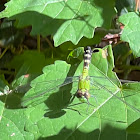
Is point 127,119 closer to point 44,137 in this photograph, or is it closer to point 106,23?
point 44,137

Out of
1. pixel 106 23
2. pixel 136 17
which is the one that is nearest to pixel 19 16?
pixel 106 23

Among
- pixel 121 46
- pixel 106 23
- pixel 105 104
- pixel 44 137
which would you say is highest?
pixel 106 23

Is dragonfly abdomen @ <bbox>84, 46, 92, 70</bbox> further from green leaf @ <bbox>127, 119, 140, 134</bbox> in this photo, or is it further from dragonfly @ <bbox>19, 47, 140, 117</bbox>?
green leaf @ <bbox>127, 119, 140, 134</bbox>

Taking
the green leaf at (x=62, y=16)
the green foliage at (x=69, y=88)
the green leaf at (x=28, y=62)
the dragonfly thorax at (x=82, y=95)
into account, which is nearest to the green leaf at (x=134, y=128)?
the green foliage at (x=69, y=88)

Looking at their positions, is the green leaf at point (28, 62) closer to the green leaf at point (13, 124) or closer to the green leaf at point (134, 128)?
the green leaf at point (13, 124)

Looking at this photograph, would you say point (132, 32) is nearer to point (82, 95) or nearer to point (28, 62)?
point (82, 95)
